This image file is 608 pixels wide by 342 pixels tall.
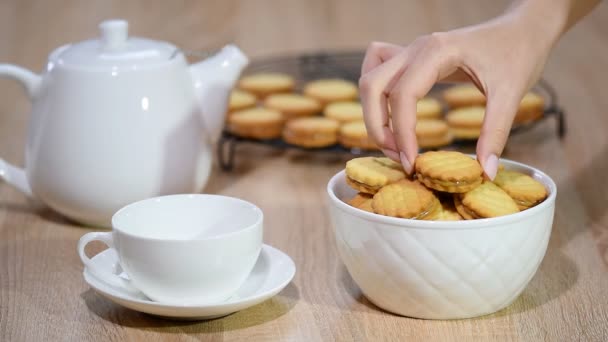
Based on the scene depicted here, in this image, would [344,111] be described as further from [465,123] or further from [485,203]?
[485,203]

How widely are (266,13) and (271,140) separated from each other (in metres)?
0.77

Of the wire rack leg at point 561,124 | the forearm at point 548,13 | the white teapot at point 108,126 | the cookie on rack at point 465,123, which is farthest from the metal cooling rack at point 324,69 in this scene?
the forearm at point 548,13

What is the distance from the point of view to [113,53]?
3.14 feet

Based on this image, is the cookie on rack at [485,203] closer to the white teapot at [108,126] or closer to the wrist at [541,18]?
the wrist at [541,18]

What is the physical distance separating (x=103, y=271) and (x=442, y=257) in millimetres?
286

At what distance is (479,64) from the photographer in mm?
774

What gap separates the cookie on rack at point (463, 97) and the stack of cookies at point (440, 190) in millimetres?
505

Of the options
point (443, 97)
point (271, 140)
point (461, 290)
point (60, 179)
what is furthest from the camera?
point (443, 97)

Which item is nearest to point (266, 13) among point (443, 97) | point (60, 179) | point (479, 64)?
point (443, 97)

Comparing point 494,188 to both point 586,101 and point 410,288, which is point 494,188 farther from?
point 586,101

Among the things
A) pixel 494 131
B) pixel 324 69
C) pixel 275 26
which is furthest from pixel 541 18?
pixel 275 26

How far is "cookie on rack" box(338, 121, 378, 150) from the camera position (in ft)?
3.64

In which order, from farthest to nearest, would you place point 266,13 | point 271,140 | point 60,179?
1. point 266,13
2. point 271,140
3. point 60,179

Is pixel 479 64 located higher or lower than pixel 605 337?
higher
